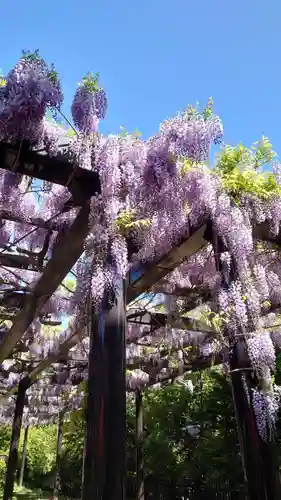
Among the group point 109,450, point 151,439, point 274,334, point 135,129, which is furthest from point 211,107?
point 151,439

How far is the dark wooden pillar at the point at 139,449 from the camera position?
8.47 metres

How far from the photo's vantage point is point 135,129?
10.8 feet

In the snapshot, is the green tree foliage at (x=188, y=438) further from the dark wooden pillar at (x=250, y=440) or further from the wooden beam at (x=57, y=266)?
the dark wooden pillar at (x=250, y=440)

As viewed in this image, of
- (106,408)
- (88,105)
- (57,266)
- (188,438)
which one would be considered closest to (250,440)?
(106,408)

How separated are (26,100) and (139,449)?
7856mm

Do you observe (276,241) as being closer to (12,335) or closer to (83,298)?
(83,298)

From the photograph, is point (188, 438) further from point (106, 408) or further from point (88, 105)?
point (88, 105)

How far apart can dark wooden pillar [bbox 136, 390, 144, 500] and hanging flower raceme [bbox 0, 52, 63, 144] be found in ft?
24.1

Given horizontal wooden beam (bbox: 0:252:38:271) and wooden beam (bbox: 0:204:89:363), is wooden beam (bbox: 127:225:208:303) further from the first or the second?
horizontal wooden beam (bbox: 0:252:38:271)

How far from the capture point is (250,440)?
2385 millimetres

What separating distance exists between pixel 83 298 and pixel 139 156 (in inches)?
46.4

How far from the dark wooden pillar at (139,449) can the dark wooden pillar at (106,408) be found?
256 inches

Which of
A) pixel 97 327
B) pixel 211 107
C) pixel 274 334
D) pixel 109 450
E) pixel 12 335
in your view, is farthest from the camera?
pixel 274 334

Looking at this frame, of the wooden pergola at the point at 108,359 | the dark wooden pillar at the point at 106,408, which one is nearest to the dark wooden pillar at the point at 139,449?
the wooden pergola at the point at 108,359
